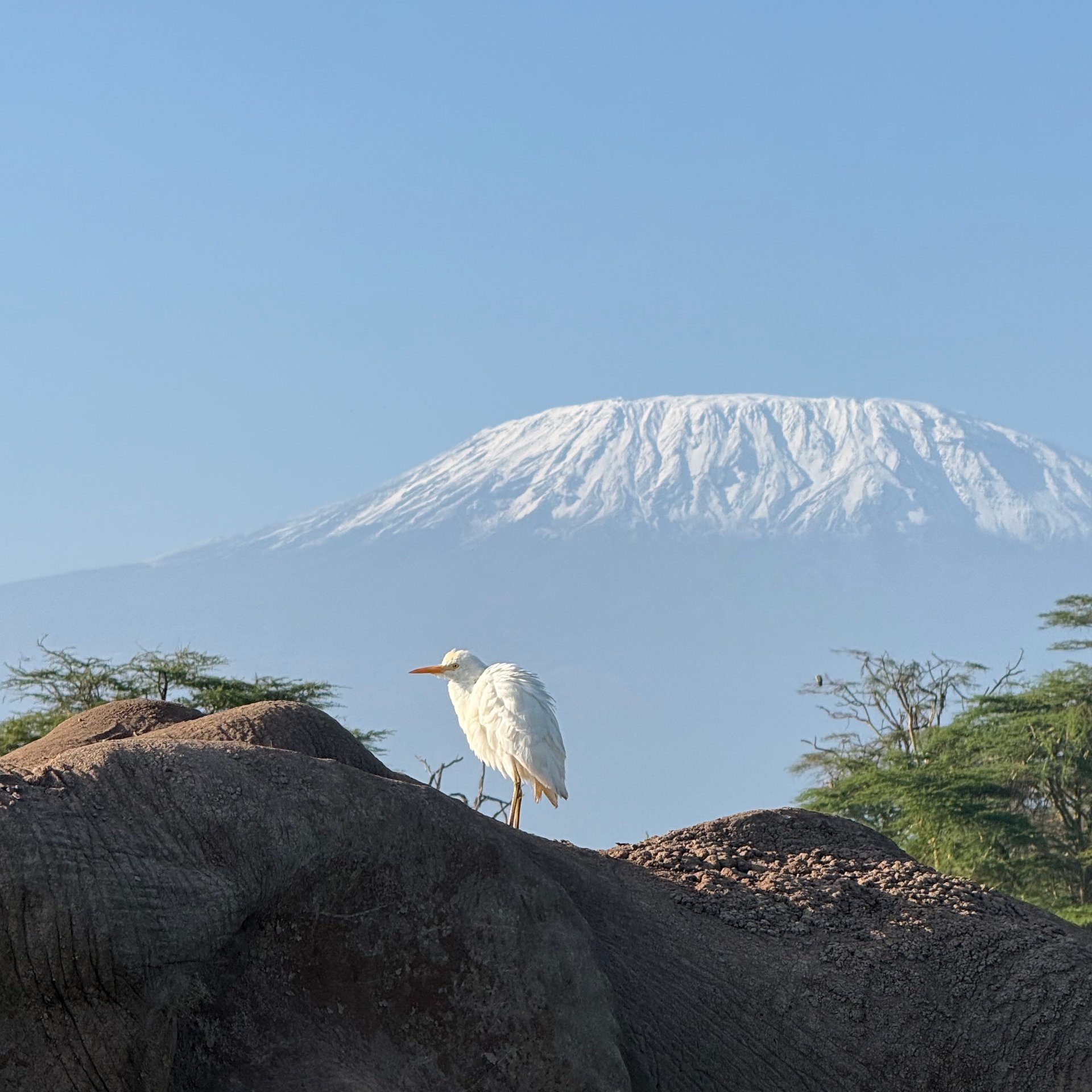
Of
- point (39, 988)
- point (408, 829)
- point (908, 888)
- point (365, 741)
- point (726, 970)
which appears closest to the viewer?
point (39, 988)

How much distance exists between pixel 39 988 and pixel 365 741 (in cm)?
2819

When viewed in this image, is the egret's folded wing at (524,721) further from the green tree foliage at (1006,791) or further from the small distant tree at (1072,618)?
the small distant tree at (1072,618)

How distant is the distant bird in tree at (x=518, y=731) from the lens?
578 inches

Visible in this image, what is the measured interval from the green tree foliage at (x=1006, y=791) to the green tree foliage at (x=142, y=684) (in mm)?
11191

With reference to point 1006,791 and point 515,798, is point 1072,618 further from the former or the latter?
point 515,798

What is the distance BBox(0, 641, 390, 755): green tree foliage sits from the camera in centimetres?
2742

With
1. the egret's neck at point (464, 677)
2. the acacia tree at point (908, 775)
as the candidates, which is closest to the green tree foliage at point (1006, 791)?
the acacia tree at point (908, 775)

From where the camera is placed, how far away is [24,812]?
552 centimetres

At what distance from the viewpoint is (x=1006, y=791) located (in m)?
31.3

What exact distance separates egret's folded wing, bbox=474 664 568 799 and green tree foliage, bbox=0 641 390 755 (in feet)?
40.9

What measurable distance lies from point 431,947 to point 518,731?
848 cm

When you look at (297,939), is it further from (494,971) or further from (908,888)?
(908,888)

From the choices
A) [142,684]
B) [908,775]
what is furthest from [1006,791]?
[142,684]

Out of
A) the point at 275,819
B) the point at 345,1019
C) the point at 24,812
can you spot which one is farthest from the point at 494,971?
the point at 24,812
